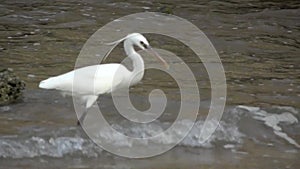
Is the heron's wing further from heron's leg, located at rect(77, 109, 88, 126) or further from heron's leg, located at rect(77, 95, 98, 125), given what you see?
heron's leg, located at rect(77, 109, 88, 126)

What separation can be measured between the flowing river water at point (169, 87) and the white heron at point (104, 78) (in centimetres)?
32

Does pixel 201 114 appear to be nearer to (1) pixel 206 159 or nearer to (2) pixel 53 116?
(1) pixel 206 159

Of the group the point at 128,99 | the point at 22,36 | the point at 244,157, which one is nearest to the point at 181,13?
the point at 22,36

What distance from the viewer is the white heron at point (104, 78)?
7.05m

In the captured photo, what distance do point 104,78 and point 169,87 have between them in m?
1.50

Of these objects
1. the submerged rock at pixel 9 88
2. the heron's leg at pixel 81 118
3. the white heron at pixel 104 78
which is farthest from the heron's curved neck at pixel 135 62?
the submerged rock at pixel 9 88

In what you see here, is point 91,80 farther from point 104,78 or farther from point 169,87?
point 169,87

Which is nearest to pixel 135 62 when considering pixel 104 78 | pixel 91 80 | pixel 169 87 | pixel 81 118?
pixel 104 78

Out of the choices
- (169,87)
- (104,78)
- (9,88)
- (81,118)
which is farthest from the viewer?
(169,87)

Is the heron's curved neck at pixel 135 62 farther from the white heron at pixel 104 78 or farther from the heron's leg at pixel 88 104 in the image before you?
the heron's leg at pixel 88 104

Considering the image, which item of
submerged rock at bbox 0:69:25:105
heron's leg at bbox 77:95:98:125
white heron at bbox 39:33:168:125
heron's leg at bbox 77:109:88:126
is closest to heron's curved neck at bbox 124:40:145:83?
white heron at bbox 39:33:168:125

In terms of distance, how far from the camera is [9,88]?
750 cm

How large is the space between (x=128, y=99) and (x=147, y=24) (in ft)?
13.0

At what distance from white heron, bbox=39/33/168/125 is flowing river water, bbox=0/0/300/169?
12.6 inches
